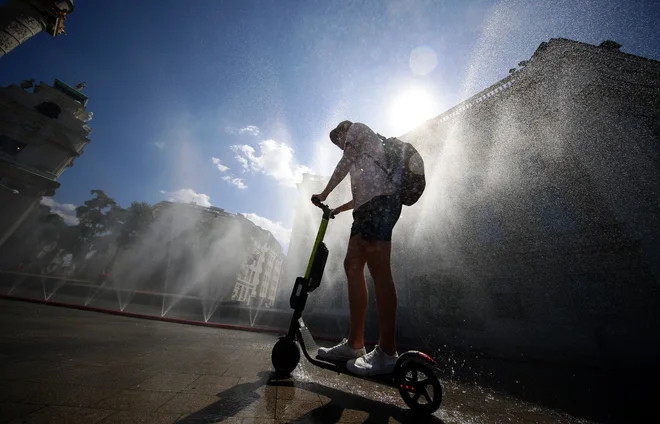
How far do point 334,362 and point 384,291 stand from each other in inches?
30.1

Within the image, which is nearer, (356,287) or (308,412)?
(308,412)

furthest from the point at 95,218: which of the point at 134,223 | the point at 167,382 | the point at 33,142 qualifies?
the point at 167,382

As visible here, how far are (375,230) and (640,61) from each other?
20.8 meters

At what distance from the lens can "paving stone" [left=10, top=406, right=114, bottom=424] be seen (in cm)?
97

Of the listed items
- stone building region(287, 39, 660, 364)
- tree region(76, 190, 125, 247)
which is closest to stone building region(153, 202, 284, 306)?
tree region(76, 190, 125, 247)

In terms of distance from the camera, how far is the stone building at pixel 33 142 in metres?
15.5

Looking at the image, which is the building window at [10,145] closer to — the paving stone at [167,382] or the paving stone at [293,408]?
the paving stone at [167,382]

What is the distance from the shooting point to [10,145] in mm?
16453

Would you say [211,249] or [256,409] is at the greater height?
[211,249]

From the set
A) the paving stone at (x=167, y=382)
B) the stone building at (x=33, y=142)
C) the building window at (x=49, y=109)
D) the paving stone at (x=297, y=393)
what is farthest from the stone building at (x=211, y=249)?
the paving stone at (x=297, y=393)

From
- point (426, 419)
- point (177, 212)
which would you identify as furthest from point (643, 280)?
point (177, 212)

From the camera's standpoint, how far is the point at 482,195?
14922 mm

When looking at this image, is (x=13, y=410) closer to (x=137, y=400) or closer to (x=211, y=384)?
→ (x=137, y=400)

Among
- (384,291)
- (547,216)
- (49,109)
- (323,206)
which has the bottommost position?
(384,291)
